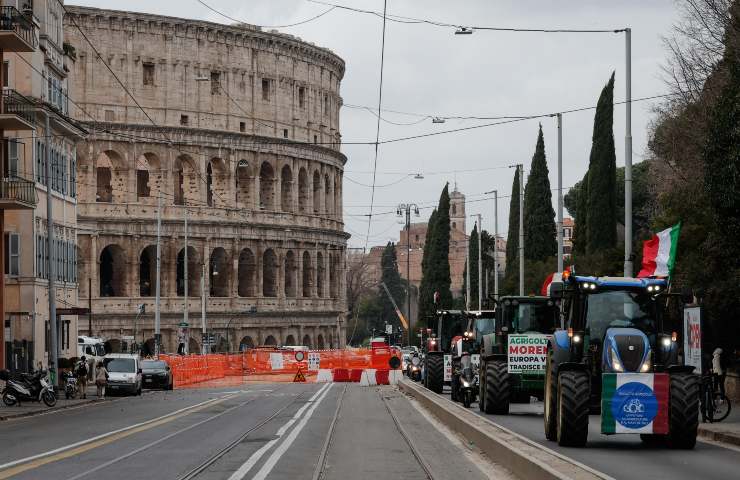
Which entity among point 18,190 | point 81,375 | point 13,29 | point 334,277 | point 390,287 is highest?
point 13,29

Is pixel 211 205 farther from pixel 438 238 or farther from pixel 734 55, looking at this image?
pixel 734 55

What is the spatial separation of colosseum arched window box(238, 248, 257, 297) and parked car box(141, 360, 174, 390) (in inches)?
1824

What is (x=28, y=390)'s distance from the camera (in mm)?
41594

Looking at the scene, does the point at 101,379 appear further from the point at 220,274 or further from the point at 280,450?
the point at 220,274

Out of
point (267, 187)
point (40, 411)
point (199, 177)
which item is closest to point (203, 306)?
point (199, 177)

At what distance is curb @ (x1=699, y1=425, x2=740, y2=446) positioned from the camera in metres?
21.8

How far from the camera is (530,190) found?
257 ft

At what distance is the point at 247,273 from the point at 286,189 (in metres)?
8.15

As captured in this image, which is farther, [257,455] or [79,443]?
[79,443]

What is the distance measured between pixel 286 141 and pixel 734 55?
3102 inches

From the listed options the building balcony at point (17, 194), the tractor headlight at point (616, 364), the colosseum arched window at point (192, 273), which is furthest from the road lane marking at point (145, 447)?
the colosseum arched window at point (192, 273)

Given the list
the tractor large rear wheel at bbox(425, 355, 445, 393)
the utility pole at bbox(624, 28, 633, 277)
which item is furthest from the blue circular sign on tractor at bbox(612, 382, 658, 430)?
the tractor large rear wheel at bbox(425, 355, 445, 393)

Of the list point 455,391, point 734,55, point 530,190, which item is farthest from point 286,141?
point 734,55

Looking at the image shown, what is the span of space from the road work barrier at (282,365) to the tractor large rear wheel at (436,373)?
22.0 metres
